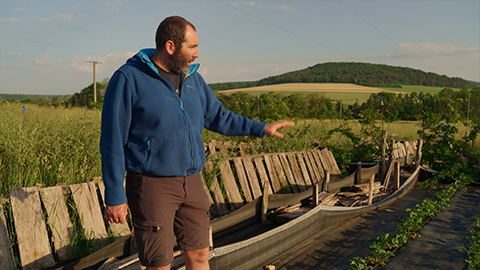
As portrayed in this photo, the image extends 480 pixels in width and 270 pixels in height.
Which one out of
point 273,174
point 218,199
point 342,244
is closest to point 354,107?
point 273,174

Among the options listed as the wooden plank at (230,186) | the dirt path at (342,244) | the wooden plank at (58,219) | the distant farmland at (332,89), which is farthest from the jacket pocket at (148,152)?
the distant farmland at (332,89)

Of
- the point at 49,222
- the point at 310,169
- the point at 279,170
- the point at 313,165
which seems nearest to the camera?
the point at 49,222

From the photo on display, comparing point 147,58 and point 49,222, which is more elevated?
point 147,58

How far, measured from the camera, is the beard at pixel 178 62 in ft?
7.05

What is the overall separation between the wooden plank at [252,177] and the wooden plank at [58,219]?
2669 mm

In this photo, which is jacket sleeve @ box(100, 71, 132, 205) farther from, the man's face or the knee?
the knee

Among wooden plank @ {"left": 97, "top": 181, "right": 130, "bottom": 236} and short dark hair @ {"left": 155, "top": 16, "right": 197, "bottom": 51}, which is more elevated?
short dark hair @ {"left": 155, "top": 16, "right": 197, "bottom": 51}

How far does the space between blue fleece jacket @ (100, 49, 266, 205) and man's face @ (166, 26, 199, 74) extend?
0.12m

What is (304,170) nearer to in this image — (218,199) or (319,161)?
(319,161)

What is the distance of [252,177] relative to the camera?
552cm

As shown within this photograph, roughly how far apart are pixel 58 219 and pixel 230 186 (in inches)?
92.7

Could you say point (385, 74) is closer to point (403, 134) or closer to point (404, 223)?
point (403, 134)

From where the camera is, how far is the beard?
2147 millimetres

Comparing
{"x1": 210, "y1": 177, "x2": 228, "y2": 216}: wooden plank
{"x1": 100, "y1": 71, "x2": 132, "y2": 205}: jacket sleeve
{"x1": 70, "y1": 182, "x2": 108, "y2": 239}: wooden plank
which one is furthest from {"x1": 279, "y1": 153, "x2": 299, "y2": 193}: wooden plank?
{"x1": 100, "y1": 71, "x2": 132, "y2": 205}: jacket sleeve
